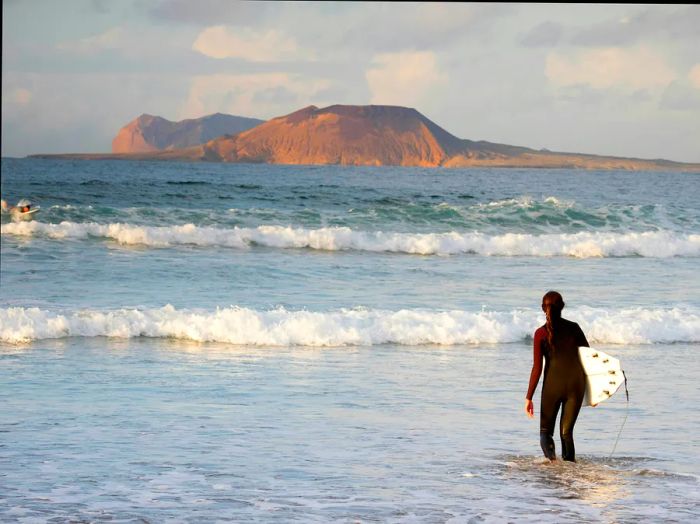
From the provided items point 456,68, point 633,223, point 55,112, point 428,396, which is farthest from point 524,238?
point 428,396

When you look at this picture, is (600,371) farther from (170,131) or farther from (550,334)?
(170,131)

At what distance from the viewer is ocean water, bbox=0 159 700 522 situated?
4273 millimetres

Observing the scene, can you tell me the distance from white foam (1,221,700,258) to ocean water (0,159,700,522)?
Result: 53mm

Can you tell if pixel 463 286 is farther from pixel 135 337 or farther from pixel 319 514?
pixel 319 514

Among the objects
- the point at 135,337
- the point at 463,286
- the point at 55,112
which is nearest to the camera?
the point at 135,337

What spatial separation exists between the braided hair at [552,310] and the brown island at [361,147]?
14.6 metres

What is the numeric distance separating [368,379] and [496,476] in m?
2.64

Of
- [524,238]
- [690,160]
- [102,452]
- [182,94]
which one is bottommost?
[102,452]

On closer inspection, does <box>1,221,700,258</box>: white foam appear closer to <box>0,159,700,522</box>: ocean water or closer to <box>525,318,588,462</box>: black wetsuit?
<box>0,159,700,522</box>: ocean water

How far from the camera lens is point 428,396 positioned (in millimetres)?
6508

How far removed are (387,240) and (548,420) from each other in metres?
12.7

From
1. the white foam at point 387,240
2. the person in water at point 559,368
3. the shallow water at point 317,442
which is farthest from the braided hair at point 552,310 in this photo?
the white foam at point 387,240

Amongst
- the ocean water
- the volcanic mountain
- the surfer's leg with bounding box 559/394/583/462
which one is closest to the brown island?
the volcanic mountain

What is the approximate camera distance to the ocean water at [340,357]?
4273mm
